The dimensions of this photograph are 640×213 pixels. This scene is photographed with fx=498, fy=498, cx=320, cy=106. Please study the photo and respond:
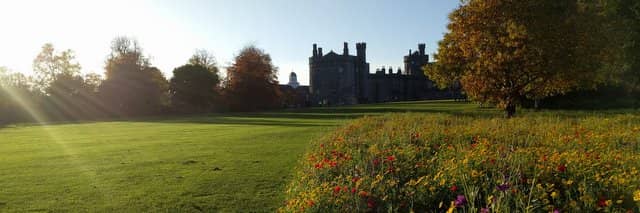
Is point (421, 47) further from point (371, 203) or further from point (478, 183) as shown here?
point (371, 203)

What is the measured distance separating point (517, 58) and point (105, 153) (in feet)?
55.0

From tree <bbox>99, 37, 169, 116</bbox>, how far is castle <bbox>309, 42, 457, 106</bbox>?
140ft

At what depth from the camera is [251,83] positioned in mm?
66625

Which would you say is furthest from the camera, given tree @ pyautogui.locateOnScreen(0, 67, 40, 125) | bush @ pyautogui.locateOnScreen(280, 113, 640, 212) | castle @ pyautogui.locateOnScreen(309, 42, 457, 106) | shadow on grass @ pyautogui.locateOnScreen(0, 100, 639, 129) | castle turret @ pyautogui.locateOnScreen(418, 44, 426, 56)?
castle turret @ pyautogui.locateOnScreen(418, 44, 426, 56)

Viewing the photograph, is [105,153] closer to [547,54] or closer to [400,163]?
[400,163]

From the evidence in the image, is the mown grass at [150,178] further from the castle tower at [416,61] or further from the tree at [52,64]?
the castle tower at [416,61]

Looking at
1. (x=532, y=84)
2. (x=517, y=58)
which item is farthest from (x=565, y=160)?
(x=532, y=84)

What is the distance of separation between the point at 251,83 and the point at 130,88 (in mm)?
15261

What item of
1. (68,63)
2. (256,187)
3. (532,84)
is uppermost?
(68,63)

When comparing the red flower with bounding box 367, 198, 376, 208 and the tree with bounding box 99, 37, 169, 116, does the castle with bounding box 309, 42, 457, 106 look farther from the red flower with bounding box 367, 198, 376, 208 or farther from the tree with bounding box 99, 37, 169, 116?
the red flower with bounding box 367, 198, 376, 208

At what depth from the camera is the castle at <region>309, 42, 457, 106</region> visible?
104938 millimetres

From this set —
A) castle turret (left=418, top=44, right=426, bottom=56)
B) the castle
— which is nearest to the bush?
the castle

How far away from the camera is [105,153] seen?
14289mm

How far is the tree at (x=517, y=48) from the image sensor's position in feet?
69.9
